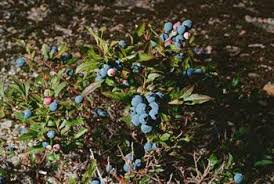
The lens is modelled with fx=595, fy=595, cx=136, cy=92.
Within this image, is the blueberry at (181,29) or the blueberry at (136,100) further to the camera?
the blueberry at (181,29)

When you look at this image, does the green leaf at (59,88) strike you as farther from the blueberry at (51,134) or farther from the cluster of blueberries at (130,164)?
the cluster of blueberries at (130,164)

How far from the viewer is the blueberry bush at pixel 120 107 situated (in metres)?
1.96

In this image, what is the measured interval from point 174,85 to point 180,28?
0.25 meters

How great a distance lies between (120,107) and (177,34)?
1.98 ft

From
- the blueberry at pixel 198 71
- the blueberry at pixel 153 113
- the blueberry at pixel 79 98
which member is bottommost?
the blueberry at pixel 79 98

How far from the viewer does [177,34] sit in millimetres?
2061

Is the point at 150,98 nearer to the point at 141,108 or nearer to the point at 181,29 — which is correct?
the point at 141,108

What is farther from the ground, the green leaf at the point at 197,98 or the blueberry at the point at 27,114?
the green leaf at the point at 197,98

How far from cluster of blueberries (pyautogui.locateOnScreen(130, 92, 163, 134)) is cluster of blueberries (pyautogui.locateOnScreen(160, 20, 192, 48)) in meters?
0.24

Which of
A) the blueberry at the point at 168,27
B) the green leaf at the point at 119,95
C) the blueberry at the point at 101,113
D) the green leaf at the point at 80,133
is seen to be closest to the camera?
the green leaf at the point at 119,95

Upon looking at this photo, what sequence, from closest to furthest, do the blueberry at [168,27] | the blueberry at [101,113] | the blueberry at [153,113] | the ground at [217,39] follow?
the blueberry at [153,113]
the blueberry at [168,27]
the blueberry at [101,113]
the ground at [217,39]

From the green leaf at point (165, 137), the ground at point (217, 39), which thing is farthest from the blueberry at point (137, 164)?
the ground at point (217, 39)

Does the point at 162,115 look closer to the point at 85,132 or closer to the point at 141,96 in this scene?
the point at 141,96

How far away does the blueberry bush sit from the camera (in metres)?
1.96
